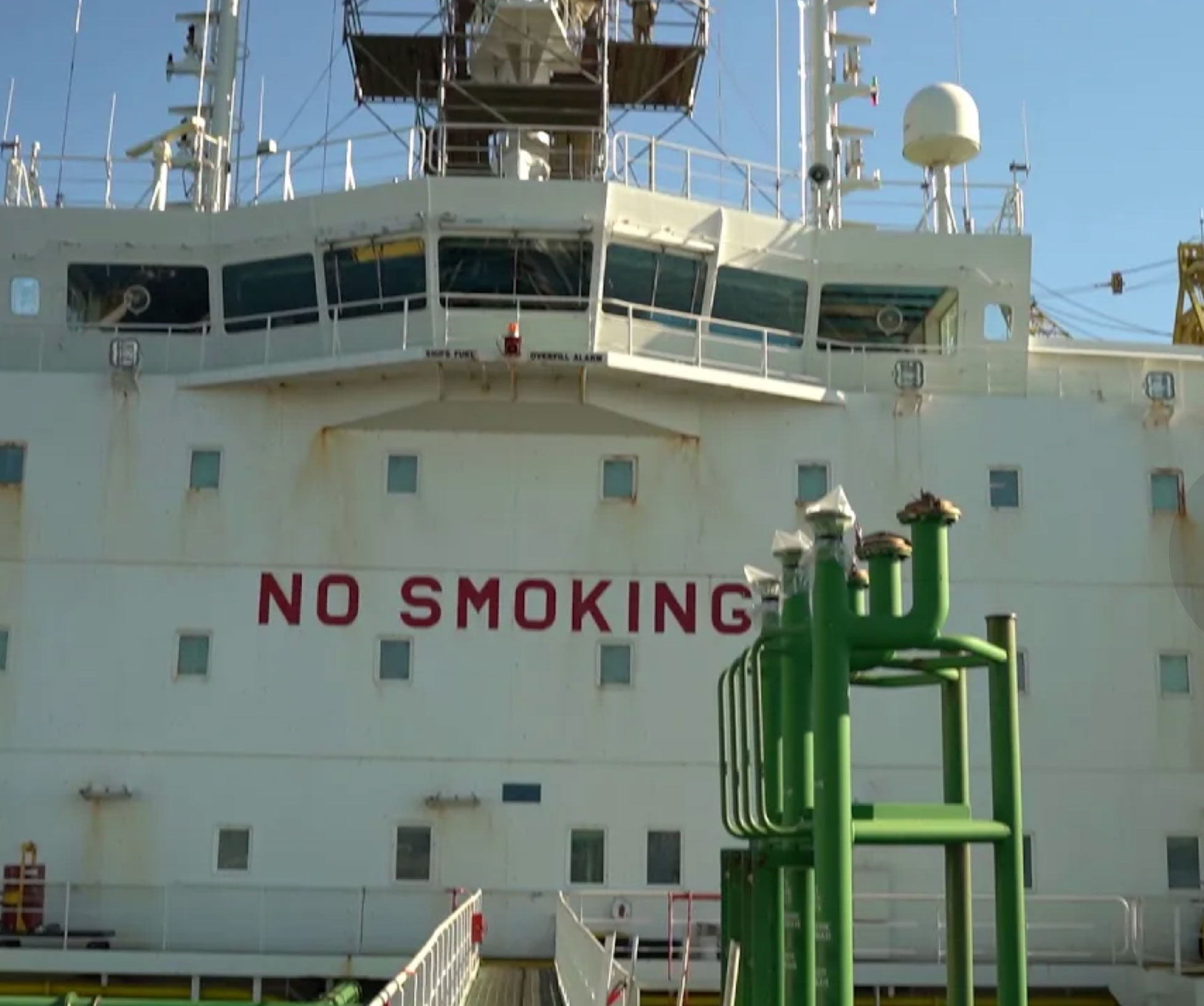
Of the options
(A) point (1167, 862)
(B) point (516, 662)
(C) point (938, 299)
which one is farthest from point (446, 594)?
(A) point (1167, 862)

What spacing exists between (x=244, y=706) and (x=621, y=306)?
6.32m

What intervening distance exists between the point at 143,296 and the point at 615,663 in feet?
24.9

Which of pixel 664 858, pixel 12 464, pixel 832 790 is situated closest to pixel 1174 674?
pixel 664 858

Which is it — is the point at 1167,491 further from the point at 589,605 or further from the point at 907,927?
the point at 589,605

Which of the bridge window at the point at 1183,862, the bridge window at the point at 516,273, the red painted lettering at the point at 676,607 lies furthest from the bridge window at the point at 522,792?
the bridge window at the point at 1183,862

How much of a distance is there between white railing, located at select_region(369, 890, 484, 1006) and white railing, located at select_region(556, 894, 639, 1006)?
874 millimetres

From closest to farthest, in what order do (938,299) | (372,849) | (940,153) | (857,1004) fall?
(857,1004) → (372,849) → (938,299) → (940,153)

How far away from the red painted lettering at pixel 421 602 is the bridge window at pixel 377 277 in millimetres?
3255

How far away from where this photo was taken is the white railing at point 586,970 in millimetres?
9992

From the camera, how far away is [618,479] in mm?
18531

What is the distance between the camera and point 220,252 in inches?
763

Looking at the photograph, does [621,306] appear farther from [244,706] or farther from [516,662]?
[244,706]

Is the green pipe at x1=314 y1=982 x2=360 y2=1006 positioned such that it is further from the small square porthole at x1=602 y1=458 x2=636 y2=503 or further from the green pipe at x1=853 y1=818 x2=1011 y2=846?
the small square porthole at x1=602 y1=458 x2=636 y2=503

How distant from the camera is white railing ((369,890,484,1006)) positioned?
9742 mm
